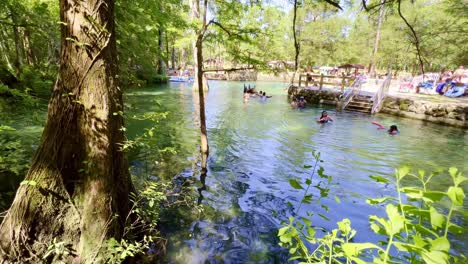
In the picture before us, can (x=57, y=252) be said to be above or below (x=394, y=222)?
below

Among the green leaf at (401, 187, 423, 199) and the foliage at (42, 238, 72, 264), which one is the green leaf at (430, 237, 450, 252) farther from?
the foliage at (42, 238, 72, 264)

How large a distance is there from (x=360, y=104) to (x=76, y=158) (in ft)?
59.3

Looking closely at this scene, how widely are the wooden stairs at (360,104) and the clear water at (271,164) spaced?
6.11 feet

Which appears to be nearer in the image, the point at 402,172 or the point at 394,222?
the point at 394,222

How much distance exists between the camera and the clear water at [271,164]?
13.7ft

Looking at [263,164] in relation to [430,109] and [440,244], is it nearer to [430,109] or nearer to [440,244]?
[440,244]

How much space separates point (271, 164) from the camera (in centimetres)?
762

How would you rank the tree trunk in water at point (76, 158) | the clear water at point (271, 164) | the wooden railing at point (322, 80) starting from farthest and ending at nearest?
1. the wooden railing at point (322, 80)
2. the clear water at point (271, 164)
3. the tree trunk in water at point (76, 158)

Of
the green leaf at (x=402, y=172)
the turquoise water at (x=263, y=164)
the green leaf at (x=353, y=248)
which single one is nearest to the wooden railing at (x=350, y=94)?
the turquoise water at (x=263, y=164)

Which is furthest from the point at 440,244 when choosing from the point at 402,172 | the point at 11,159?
the point at 11,159

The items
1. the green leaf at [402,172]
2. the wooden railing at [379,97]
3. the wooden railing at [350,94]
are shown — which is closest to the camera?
the green leaf at [402,172]

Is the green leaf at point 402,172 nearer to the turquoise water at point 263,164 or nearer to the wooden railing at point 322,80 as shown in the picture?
the turquoise water at point 263,164

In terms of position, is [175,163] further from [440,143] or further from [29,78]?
[440,143]

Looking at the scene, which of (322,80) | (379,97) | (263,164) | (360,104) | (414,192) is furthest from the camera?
→ (322,80)
